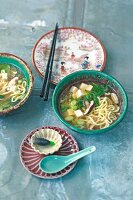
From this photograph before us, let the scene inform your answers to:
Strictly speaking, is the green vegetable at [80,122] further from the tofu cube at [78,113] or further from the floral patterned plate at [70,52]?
the floral patterned plate at [70,52]

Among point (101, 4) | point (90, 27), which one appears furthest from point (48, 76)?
point (101, 4)

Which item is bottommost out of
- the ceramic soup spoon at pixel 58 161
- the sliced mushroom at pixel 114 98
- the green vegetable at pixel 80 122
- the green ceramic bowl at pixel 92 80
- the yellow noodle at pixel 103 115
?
the ceramic soup spoon at pixel 58 161

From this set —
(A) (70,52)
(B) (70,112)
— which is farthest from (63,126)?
(A) (70,52)

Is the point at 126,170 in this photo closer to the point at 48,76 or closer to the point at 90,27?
the point at 48,76

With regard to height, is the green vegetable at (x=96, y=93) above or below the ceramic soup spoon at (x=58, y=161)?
above

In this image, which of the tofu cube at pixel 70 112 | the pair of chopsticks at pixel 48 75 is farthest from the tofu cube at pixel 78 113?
the pair of chopsticks at pixel 48 75

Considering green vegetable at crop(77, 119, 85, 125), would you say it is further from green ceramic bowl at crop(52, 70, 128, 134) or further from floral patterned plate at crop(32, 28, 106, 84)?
floral patterned plate at crop(32, 28, 106, 84)
